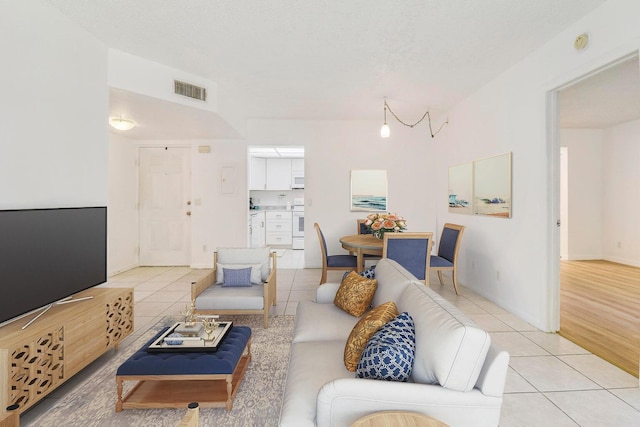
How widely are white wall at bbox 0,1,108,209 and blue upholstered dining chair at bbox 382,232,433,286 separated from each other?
9.67 feet

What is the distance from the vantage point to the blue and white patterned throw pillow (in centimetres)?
133

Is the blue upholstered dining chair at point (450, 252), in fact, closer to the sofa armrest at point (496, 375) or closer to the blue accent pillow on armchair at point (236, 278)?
the blue accent pillow on armchair at point (236, 278)

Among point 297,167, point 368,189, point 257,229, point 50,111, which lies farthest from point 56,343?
point 297,167

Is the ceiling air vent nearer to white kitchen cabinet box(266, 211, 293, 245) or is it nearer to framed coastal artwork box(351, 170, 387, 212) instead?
framed coastal artwork box(351, 170, 387, 212)

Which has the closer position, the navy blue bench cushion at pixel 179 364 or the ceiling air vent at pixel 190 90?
the navy blue bench cushion at pixel 179 364

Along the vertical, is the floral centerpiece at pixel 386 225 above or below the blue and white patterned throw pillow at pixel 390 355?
above

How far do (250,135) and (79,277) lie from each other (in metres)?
3.83

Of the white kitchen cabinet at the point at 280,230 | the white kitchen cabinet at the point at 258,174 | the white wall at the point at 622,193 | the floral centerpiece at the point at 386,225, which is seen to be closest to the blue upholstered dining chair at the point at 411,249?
the floral centerpiece at the point at 386,225

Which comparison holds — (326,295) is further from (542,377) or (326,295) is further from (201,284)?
(542,377)

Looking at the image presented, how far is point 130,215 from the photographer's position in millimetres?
5793

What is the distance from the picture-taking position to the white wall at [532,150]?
7.97 feet

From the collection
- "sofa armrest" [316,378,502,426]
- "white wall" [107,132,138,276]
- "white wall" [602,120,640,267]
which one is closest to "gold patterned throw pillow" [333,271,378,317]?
"sofa armrest" [316,378,502,426]

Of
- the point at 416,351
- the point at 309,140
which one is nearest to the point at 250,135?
the point at 309,140

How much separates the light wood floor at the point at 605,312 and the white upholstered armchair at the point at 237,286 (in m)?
2.88
